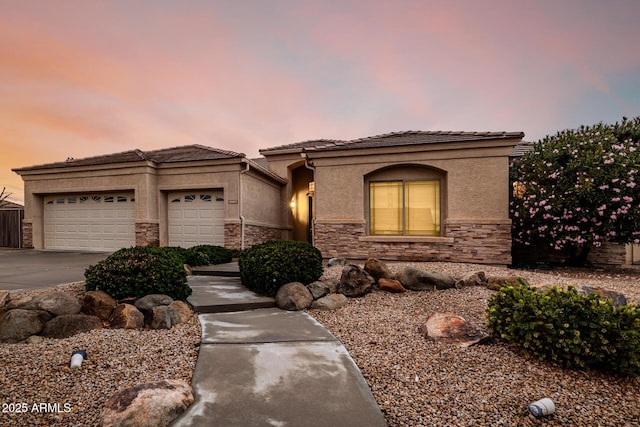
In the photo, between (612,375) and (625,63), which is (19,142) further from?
(625,63)

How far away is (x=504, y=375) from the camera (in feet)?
8.48

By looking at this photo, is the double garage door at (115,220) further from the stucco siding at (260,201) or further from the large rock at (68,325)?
the large rock at (68,325)

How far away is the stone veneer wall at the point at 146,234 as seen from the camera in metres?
10.7

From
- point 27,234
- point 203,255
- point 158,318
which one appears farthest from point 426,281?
point 27,234

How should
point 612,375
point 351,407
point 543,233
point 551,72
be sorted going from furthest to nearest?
point 551,72, point 543,233, point 612,375, point 351,407

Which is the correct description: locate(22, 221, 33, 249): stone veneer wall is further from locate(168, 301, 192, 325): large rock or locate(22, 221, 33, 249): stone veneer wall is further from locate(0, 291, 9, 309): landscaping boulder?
locate(168, 301, 192, 325): large rock

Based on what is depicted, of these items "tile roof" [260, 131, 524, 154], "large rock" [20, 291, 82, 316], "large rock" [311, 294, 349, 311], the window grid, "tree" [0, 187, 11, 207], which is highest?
"tile roof" [260, 131, 524, 154]

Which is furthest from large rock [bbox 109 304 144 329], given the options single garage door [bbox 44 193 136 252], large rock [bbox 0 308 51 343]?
single garage door [bbox 44 193 136 252]

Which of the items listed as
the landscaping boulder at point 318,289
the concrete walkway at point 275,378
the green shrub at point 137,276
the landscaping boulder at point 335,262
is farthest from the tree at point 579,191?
the green shrub at point 137,276

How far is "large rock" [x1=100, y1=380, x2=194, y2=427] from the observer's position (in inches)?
70.6

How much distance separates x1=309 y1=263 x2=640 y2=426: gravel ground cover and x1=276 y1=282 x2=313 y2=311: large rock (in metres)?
0.79

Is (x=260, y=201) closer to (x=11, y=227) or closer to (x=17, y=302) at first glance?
(x=17, y=302)

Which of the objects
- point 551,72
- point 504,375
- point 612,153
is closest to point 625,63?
point 551,72

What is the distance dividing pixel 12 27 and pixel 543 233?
14.0m
